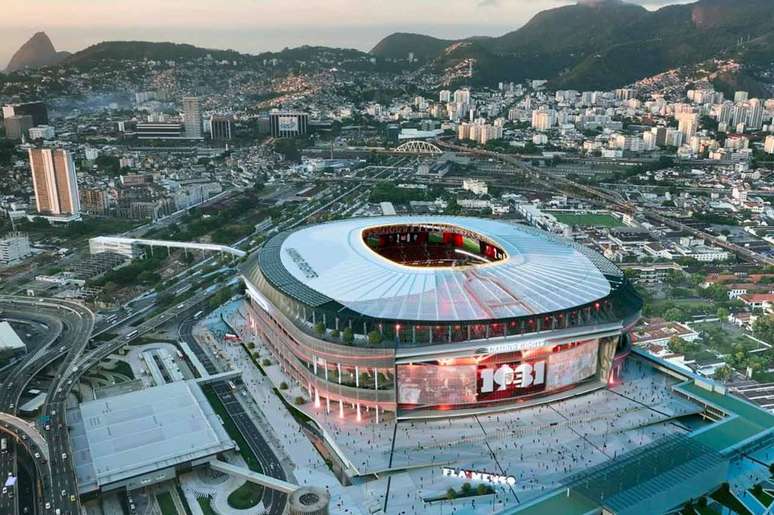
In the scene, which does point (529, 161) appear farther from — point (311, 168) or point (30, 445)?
point (30, 445)

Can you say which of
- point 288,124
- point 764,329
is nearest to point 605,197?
point 764,329

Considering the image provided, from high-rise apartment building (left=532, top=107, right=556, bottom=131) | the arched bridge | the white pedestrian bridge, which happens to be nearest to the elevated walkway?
the white pedestrian bridge

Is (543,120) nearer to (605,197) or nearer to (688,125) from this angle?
(688,125)

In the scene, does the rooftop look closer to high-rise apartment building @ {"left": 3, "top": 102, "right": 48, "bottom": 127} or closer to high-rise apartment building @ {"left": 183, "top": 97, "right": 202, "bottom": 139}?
high-rise apartment building @ {"left": 183, "top": 97, "right": 202, "bottom": 139}

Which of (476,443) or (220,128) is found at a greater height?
(220,128)

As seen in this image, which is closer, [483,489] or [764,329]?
[483,489]

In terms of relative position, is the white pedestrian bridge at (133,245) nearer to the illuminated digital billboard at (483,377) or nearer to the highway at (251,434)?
the highway at (251,434)

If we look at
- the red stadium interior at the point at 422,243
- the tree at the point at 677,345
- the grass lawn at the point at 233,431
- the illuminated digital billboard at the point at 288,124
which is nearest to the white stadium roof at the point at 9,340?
the grass lawn at the point at 233,431
